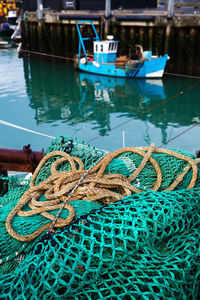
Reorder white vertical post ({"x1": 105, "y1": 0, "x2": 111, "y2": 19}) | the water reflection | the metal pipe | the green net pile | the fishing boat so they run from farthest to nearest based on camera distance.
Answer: white vertical post ({"x1": 105, "y1": 0, "x2": 111, "y2": 19}) < the fishing boat < the water reflection < the metal pipe < the green net pile

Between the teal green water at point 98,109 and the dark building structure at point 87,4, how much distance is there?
1213 centimetres

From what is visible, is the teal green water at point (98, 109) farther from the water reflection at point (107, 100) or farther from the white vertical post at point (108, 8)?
the white vertical post at point (108, 8)

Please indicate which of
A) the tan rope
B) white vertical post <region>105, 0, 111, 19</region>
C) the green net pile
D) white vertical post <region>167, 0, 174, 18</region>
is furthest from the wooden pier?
the green net pile

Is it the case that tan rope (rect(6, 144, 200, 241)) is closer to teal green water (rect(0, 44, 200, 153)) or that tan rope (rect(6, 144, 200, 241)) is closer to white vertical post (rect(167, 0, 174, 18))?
teal green water (rect(0, 44, 200, 153))

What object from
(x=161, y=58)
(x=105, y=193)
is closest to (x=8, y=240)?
(x=105, y=193)

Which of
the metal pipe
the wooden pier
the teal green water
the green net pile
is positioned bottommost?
the teal green water

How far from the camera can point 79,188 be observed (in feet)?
5.78

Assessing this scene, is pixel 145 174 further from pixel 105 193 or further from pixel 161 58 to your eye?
pixel 161 58

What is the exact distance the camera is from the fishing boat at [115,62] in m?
17.7

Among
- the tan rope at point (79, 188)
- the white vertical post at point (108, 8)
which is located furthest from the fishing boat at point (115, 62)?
the tan rope at point (79, 188)

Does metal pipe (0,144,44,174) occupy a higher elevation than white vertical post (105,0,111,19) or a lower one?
lower

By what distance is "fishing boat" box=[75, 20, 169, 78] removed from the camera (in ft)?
58.1

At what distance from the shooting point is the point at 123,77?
1900cm

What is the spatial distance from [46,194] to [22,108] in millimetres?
12453
